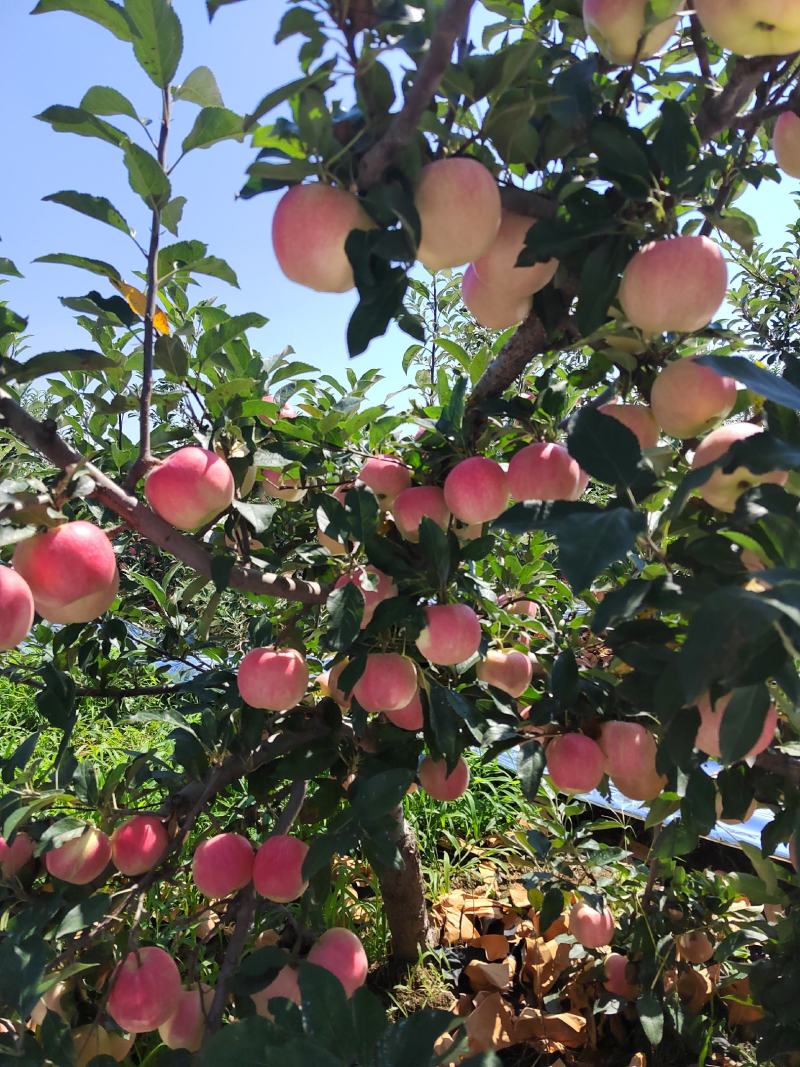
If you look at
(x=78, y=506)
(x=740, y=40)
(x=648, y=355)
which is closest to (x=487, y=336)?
(x=78, y=506)

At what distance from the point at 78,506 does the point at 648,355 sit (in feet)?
2.79

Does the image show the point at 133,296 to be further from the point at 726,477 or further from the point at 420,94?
the point at 726,477

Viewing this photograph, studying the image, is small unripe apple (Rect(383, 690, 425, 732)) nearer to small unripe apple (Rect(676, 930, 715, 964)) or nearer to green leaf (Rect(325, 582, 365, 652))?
green leaf (Rect(325, 582, 365, 652))

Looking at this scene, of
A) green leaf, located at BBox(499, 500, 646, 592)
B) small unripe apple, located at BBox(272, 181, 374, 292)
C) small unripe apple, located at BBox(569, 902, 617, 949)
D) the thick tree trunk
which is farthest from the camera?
the thick tree trunk

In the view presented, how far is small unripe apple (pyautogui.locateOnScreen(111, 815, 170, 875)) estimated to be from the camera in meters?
0.89

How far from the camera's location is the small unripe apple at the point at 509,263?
608mm

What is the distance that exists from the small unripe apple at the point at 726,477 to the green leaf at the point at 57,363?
513 mm

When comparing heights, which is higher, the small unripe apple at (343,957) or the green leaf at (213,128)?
the green leaf at (213,128)

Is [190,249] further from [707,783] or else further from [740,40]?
[707,783]

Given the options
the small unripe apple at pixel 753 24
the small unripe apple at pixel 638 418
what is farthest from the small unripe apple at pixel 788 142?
the small unripe apple at pixel 638 418

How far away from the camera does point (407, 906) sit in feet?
4.65

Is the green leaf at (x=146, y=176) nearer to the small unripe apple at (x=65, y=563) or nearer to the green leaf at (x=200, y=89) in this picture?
the green leaf at (x=200, y=89)

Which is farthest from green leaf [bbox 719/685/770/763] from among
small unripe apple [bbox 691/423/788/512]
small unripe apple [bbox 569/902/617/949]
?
small unripe apple [bbox 569/902/617/949]

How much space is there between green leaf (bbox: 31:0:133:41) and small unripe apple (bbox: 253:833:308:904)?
82 centimetres
